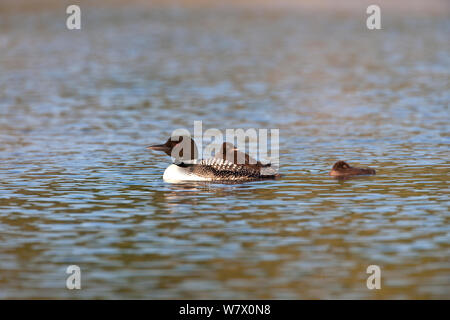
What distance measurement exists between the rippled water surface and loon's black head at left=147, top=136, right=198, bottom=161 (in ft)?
2.03

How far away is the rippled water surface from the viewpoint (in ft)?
36.8

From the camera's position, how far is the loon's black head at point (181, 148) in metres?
17.8

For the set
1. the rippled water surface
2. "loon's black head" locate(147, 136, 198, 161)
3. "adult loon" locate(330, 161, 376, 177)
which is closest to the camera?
the rippled water surface

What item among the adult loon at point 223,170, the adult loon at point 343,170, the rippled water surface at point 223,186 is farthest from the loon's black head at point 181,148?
the adult loon at point 343,170

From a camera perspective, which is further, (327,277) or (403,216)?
(403,216)

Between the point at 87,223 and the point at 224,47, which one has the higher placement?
the point at 224,47

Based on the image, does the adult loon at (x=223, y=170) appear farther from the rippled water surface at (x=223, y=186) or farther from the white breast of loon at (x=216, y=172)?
the rippled water surface at (x=223, y=186)

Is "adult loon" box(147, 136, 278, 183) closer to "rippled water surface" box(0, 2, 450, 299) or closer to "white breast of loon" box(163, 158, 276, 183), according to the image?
"white breast of loon" box(163, 158, 276, 183)

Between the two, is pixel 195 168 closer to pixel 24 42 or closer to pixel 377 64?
pixel 377 64

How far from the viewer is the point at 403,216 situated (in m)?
14.1

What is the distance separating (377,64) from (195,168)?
25.0 metres

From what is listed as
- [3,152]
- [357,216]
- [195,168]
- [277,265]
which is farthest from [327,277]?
[3,152]

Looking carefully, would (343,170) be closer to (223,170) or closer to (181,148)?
(223,170)

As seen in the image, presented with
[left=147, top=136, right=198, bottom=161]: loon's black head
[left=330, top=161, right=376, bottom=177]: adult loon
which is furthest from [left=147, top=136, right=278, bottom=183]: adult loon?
[left=330, top=161, right=376, bottom=177]: adult loon
